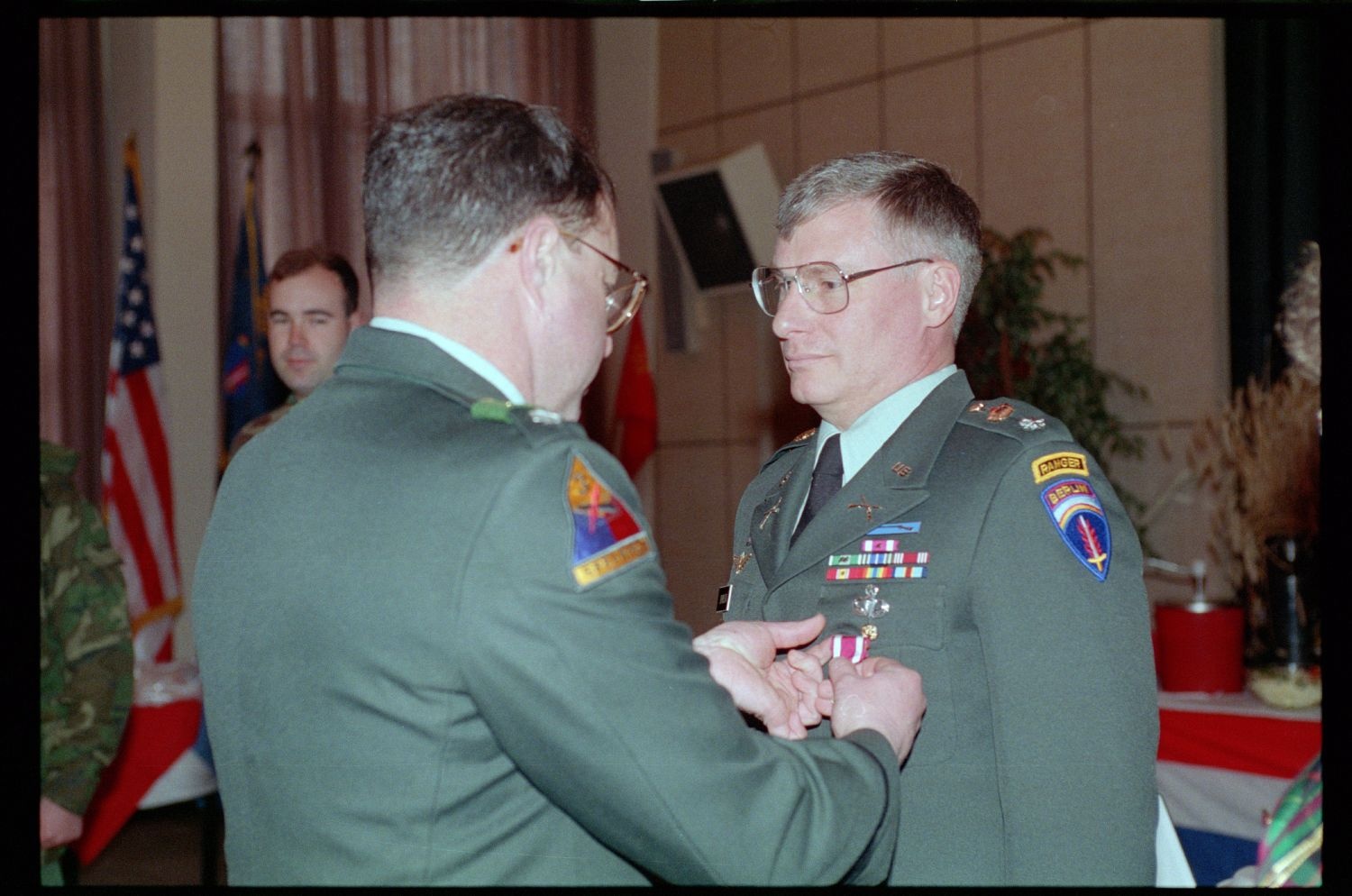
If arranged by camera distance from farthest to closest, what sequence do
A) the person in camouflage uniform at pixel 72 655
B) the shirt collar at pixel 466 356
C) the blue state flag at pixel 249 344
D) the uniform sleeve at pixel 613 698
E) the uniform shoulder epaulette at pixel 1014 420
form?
the blue state flag at pixel 249 344 < the person in camouflage uniform at pixel 72 655 < the uniform shoulder epaulette at pixel 1014 420 < the shirt collar at pixel 466 356 < the uniform sleeve at pixel 613 698

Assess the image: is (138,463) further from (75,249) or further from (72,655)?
(72,655)

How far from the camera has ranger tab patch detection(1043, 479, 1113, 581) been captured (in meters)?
1.36

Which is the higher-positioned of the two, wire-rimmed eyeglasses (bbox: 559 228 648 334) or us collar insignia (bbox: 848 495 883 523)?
wire-rimmed eyeglasses (bbox: 559 228 648 334)

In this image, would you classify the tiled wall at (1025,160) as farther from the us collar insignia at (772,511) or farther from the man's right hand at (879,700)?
the man's right hand at (879,700)

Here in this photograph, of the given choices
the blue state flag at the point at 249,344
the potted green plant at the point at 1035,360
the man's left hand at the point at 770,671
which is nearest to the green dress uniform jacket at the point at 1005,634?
the man's left hand at the point at 770,671

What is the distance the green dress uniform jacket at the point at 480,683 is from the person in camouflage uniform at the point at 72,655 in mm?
1672

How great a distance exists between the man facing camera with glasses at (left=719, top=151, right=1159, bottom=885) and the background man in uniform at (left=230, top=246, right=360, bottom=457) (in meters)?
1.62

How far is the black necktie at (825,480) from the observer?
1.63m

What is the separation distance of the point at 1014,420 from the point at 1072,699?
0.37m

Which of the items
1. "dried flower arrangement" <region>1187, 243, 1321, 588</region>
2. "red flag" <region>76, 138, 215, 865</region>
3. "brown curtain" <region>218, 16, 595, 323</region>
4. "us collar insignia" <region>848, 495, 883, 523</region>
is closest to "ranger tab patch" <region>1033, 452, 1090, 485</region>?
"us collar insignia" <region>848, 495, 883, 523</region>

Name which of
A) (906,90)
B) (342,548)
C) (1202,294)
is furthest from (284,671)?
(906,90)

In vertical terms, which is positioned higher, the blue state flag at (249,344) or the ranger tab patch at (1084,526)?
the blue state flag at (249,344)

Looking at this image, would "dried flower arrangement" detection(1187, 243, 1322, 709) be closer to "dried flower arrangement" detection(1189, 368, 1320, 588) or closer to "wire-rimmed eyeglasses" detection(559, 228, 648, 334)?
"dried flower arrangement" detection(1189, 368, 1320, 588)
